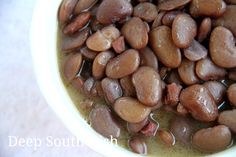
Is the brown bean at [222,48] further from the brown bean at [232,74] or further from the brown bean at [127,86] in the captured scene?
the brown bean at [127,86]

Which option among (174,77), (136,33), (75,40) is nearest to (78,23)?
(75,40)

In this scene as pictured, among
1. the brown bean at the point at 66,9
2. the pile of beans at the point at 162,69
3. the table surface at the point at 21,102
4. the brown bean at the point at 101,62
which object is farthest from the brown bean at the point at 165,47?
the table surface at the point at 21,102

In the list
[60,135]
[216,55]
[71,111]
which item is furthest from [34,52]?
[216,55]

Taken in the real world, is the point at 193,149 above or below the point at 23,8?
below

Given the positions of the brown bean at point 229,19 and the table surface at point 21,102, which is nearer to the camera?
the brown bean at point 229,19

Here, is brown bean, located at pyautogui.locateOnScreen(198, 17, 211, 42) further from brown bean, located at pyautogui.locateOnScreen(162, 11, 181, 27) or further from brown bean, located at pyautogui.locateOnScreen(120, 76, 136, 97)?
brown bean, located at pyautogui.locateOnScreen(120, 76, 136, 97)

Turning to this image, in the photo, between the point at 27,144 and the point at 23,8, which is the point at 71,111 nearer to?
the point at 27,144
